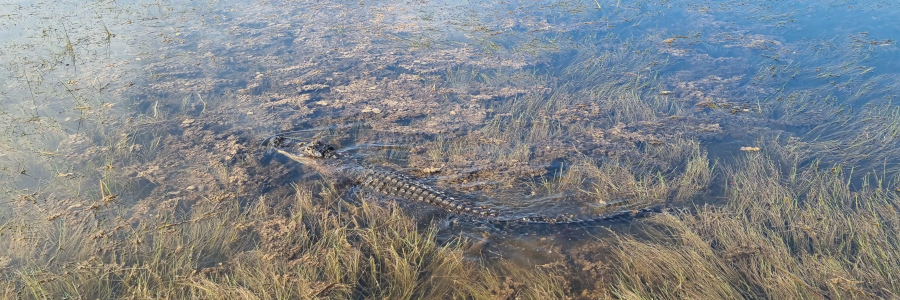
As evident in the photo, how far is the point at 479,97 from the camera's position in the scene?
523cm

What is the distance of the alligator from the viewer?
10.7 feet

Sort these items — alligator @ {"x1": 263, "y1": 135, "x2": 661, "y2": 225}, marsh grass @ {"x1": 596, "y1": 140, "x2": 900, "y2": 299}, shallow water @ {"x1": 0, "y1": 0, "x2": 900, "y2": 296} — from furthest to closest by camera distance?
shallow water @ {"x1": 0, "y1": 0, "x2": 900, "y2": 296} < alligator @ {"x1": 263, "y1": 135, "x2": 661, "y2": 225} < marsh grass @ {"x1": 596, "y1": 140, "x2": 900, "y2": 299}

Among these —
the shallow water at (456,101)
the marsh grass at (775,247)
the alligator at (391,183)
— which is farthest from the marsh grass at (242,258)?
the marsh grass at (775,247)

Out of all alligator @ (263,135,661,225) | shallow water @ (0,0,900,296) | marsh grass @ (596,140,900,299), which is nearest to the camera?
marsh grass @ (596,140,900,299)

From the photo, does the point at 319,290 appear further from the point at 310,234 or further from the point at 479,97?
the point at 479,97

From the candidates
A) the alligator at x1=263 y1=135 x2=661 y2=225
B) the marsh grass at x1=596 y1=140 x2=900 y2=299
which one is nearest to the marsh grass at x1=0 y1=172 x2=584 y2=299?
the alligator at x1=263 y1=135 x2=661 y2=225

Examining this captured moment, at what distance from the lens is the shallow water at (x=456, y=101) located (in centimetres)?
357

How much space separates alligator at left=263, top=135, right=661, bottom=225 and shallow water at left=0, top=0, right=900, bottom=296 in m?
0.11

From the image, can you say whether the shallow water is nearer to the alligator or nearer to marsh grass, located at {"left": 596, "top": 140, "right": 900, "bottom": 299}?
the alligator

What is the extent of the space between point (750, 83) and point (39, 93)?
333 inches

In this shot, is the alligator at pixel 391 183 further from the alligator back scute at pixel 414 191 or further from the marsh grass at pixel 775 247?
the marsh grass at pixel 775 247

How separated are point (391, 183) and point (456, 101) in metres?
1.83

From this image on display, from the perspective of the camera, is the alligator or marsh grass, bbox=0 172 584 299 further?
the alligator

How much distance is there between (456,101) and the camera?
5152 mm
